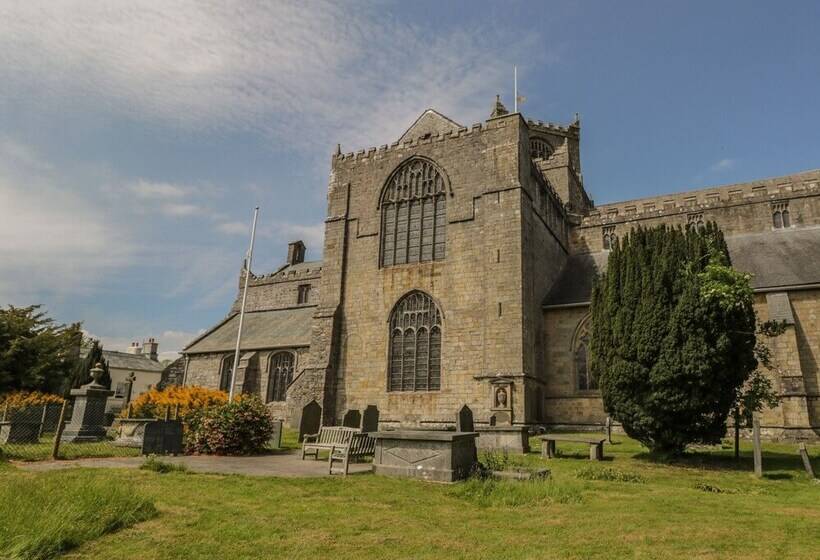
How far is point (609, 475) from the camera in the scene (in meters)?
10.9

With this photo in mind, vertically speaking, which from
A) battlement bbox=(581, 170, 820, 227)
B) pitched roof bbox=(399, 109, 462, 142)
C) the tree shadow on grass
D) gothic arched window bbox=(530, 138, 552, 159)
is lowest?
the tree shadow on grass

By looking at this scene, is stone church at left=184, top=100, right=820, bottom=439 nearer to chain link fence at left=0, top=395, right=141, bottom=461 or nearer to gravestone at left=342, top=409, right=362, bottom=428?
gravestone at left=342, top=409, right=362, bottom=428

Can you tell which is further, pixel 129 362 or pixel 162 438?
pixel 129 362

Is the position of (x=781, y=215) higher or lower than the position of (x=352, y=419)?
higher

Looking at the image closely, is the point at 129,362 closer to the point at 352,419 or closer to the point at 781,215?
the point at 352,419

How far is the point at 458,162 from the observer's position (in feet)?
83.7

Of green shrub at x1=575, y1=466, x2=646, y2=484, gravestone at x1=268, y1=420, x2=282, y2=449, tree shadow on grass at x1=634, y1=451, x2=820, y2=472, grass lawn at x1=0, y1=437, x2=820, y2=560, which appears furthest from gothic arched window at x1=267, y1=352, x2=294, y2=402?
green shrub at x1=575, y1=466, x2=646, y2=484

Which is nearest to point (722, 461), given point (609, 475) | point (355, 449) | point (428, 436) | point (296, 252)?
point (609, 475)

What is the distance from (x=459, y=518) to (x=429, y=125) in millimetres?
26556

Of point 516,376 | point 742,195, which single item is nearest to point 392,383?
point 516,376

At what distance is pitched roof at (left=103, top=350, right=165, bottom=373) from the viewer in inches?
2026

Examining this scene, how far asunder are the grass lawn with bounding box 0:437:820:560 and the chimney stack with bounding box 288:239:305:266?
40.8 metres

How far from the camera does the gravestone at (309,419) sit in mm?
18594

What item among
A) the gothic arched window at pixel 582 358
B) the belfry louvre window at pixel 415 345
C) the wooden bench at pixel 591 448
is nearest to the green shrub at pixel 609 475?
the wooden bench at pixel 591 448
